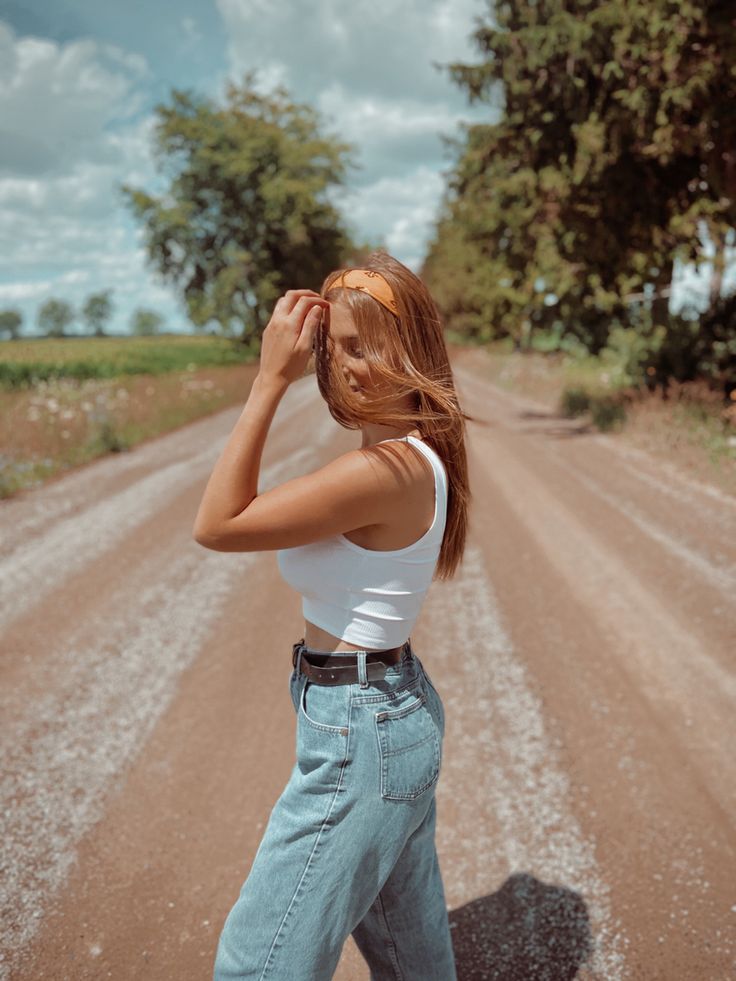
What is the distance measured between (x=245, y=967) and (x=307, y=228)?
45342 mm

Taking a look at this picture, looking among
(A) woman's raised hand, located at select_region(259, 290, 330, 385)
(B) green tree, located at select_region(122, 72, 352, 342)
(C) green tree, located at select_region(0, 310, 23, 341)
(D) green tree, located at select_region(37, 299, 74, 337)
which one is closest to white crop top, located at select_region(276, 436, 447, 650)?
(A) woman's raised hand, located at select_region(259, 290, 330, 385)

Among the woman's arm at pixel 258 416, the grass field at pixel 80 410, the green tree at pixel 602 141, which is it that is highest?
the green tree at pixel 602 141

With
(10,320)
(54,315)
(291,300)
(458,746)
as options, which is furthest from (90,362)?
(54,315)

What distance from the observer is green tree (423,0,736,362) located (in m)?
9.77

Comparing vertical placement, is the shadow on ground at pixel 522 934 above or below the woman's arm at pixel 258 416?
below

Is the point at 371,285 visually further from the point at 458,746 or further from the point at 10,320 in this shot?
the point at 10,320

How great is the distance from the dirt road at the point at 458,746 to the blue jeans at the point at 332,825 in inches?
45.1

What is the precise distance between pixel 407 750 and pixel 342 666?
0.75 feet

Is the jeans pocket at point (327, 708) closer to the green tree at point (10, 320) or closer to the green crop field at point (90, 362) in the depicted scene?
the green crop field at point (90, 362)

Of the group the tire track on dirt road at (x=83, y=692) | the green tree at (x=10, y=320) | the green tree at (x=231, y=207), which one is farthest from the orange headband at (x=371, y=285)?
the green tree at (x=10, y=320)

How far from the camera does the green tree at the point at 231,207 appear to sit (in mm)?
41062

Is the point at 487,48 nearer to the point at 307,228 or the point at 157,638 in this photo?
the point at 157,638

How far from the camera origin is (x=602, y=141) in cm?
1194

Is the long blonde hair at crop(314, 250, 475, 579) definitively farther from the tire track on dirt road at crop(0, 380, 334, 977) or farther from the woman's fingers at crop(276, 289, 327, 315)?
the tire track on dirt road at crop(0, 380, 334, 977)
